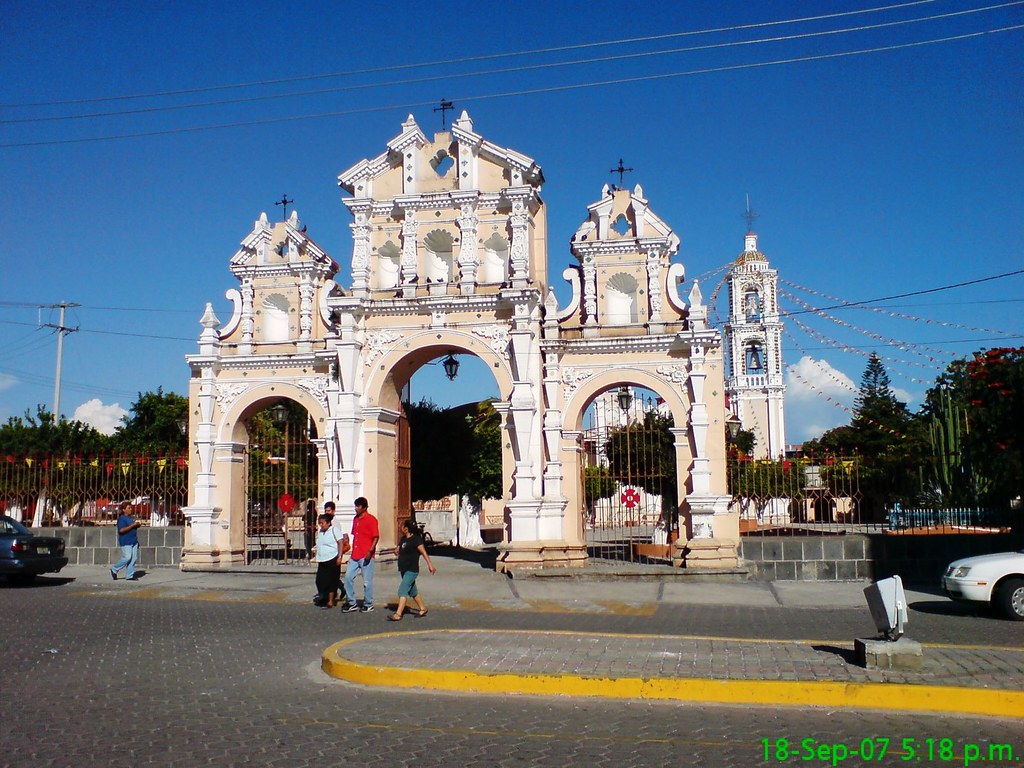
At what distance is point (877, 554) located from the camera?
19828 mm

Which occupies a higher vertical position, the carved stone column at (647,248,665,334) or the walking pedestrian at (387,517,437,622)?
the carved stone column at (647,248,665,334)

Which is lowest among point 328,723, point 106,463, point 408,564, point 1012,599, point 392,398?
point 328,723

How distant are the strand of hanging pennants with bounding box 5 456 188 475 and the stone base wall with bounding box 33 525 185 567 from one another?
1.44 m

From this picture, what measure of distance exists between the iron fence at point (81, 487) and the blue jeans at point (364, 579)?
854cm

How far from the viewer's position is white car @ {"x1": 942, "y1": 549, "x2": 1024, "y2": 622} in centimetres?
1420

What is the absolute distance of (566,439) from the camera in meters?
21.7

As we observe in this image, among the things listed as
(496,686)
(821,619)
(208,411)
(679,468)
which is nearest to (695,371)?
(679,468)

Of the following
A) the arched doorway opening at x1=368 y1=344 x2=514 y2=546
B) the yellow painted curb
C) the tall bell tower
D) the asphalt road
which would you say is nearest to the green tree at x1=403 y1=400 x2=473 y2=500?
the arched doorway opening at x1=368 y1=344 x2=514 y2=546

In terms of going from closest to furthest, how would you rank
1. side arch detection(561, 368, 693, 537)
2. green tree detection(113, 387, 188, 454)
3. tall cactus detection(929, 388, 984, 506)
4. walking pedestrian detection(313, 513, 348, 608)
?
walking pedestrian detection(313, 513, 348, 608)
tall cactus detection(929, 388, 984, 506)
side arch detection(561, 368, 693, 537)
green tree detection(113, 387, 188, 454)

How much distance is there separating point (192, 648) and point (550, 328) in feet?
39.4

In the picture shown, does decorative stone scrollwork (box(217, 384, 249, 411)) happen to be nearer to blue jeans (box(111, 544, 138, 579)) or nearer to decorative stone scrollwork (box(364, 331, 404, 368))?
decorative stone scrollwork (box(364, 331, 404, 368))

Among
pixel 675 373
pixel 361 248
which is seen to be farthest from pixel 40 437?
pixel 675 373

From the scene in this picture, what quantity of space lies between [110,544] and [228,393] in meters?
4.41

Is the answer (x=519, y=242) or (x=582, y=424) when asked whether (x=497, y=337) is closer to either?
(x=519, y=242)
